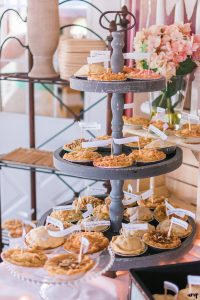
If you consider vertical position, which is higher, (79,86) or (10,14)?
(10,14)

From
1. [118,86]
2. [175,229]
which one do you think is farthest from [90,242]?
[118,86]

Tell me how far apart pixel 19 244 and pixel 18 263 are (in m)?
0.20

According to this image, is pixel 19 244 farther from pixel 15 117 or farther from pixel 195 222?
pixel 15 117

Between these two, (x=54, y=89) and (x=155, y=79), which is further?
(x=54, y=89)

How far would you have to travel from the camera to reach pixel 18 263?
4.60 feet

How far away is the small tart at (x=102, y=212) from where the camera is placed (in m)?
1.77

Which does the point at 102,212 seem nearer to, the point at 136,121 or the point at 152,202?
the point at 152,202

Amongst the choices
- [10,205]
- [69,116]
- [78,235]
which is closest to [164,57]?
[78,235]

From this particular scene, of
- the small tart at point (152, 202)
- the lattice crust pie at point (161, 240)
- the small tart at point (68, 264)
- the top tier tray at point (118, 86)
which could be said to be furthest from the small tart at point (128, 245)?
the top tier tray at point (118, 86)

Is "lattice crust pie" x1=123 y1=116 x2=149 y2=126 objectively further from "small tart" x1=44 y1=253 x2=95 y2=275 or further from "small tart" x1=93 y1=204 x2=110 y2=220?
"small tart" x1=44 y1=253 x2=95 y2=275

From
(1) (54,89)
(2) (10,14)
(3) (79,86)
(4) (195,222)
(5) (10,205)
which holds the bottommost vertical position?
(5) (10,205)

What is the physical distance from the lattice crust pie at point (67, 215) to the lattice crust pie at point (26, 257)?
29 cm

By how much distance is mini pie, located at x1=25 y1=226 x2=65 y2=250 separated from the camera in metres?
1.54

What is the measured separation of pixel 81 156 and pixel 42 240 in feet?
Answer: 1.02
